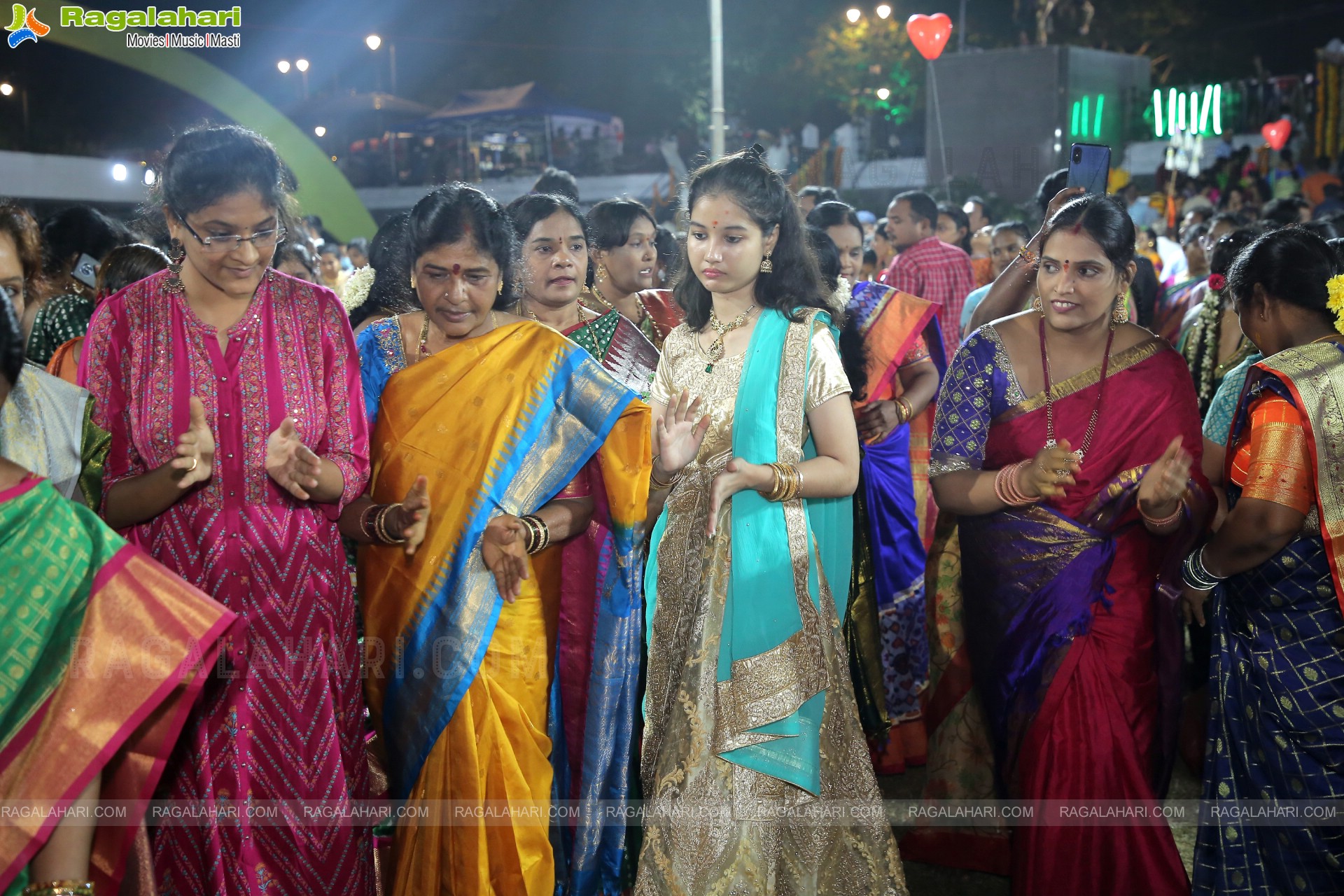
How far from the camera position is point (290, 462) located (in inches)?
95.7

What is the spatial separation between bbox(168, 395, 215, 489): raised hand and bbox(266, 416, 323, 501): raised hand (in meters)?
0.13

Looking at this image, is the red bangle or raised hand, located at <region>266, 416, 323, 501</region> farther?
the red bangle

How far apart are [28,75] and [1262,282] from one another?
16.9m

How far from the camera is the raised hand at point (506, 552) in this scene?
2.70m

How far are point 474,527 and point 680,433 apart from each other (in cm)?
60

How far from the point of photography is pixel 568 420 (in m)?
2.88

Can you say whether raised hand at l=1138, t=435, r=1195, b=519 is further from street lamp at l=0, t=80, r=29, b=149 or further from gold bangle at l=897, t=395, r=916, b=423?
street lamp at l=0, t=80, r=29, b=149

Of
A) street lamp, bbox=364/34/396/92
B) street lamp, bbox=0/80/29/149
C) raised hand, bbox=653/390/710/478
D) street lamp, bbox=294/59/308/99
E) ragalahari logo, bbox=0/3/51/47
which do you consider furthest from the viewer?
street lamp, bbox=364/34/396/92

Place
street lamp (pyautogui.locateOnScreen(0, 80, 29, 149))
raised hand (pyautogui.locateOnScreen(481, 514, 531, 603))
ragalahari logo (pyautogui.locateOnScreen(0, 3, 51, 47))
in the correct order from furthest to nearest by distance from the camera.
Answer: street lamp (pyautogui.locateOnScreen(0, 80, 29, 149))
ragalahari logo (pyautogui.locateOnScreen(0, 3, 51, 47))
raised hand (pyautogui.locateOnScreen(481, 514, 531, 603))

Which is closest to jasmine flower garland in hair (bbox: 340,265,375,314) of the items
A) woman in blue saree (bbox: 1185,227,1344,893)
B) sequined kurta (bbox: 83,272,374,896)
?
sequined kurta (bbox: 83,272,374,896)

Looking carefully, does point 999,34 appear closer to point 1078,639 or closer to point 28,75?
point 28,75

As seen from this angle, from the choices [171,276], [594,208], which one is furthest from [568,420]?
[594,208]

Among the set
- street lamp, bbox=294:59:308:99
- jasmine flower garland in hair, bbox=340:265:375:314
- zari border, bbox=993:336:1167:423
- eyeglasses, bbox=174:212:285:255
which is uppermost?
street lamp, bbox=294:59:308:99

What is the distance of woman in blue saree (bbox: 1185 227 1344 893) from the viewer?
245cm
